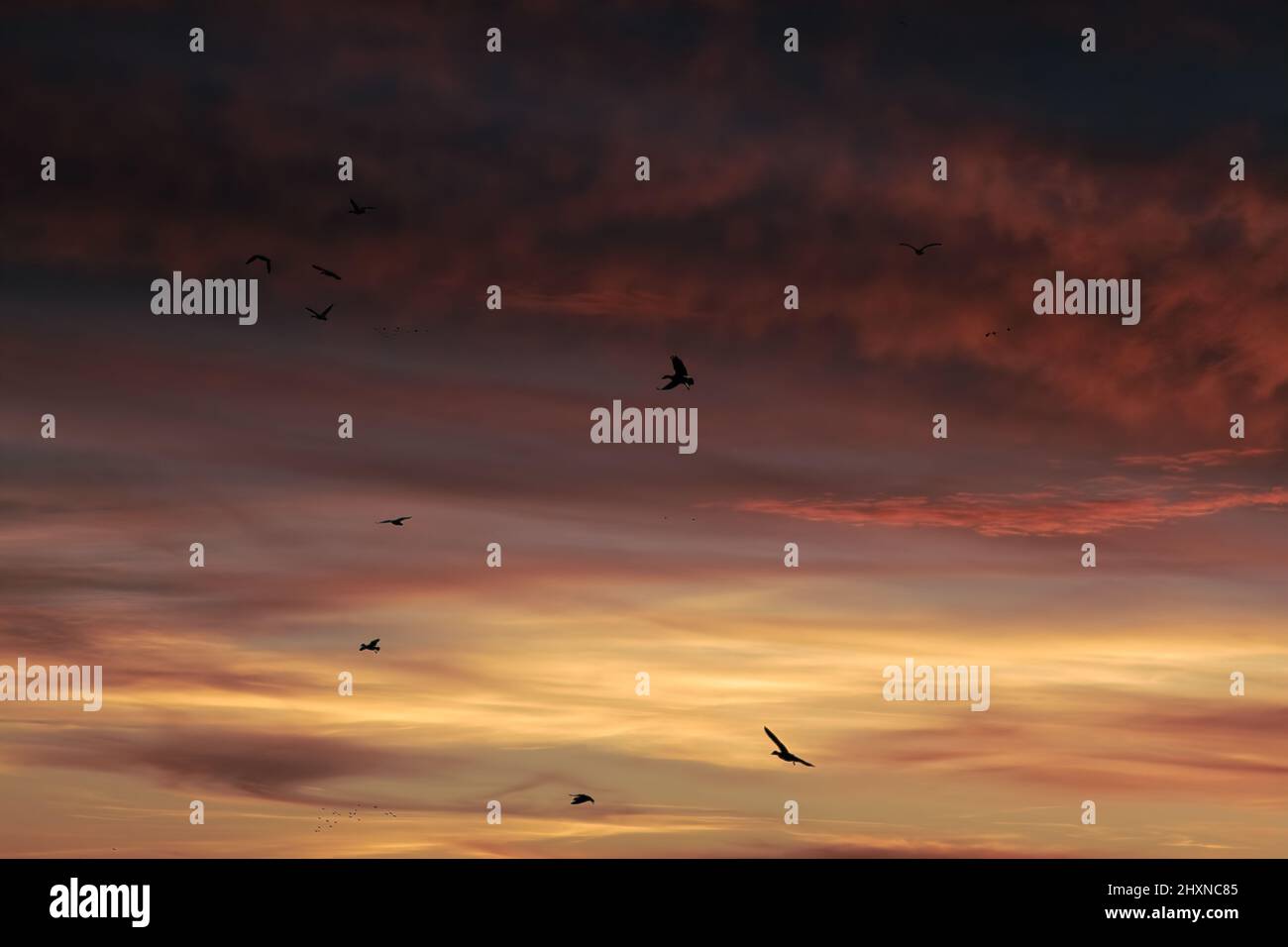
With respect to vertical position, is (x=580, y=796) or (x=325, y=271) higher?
(x=325, y=271)
